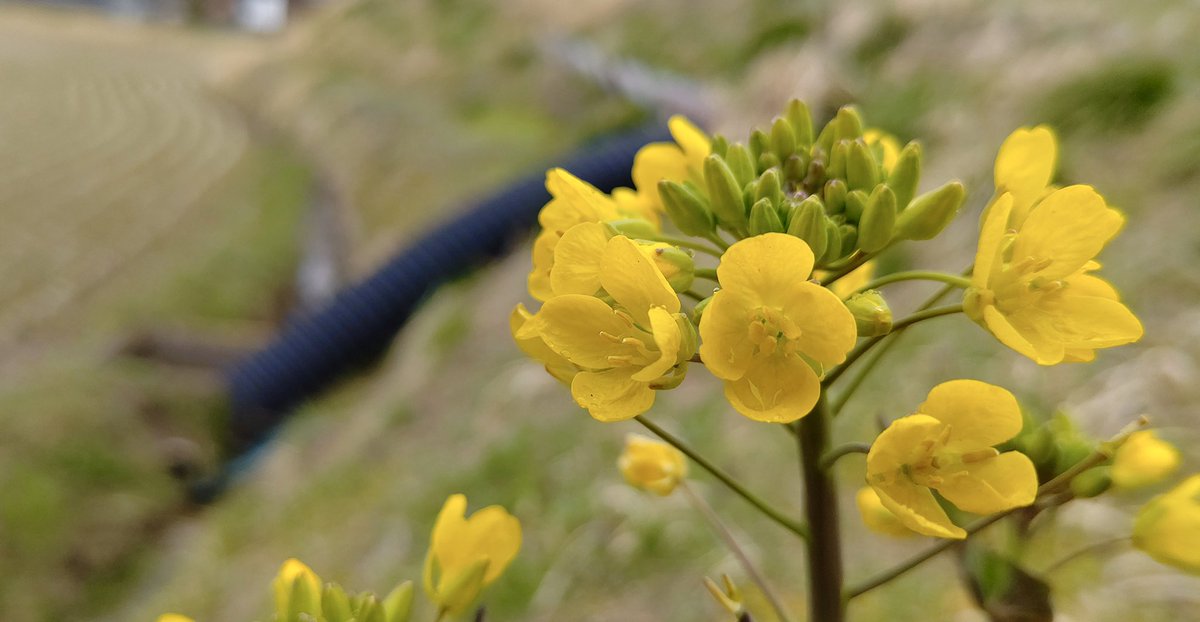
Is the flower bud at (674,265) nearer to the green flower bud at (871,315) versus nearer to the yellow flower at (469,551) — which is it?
the green flower bud at (871,315)

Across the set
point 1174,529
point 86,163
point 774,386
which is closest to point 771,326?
point 774,386

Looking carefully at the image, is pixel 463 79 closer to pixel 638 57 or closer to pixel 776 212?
pixel 638 57

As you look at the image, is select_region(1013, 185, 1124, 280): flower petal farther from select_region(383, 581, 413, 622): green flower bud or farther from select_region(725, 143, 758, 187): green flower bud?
select_region(383, 581, 413, 622): green flower bud

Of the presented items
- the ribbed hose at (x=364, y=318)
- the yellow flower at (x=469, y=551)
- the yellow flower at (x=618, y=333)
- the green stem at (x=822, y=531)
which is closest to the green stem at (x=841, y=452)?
the green stem at (x=822, y=531)

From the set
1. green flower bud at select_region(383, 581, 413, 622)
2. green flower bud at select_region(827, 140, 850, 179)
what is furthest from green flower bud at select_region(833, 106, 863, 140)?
green flower bud at select_region(383, 581, 413, 622)

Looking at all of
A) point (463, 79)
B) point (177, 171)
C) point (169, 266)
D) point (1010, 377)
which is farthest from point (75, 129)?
point (1010, 377)
